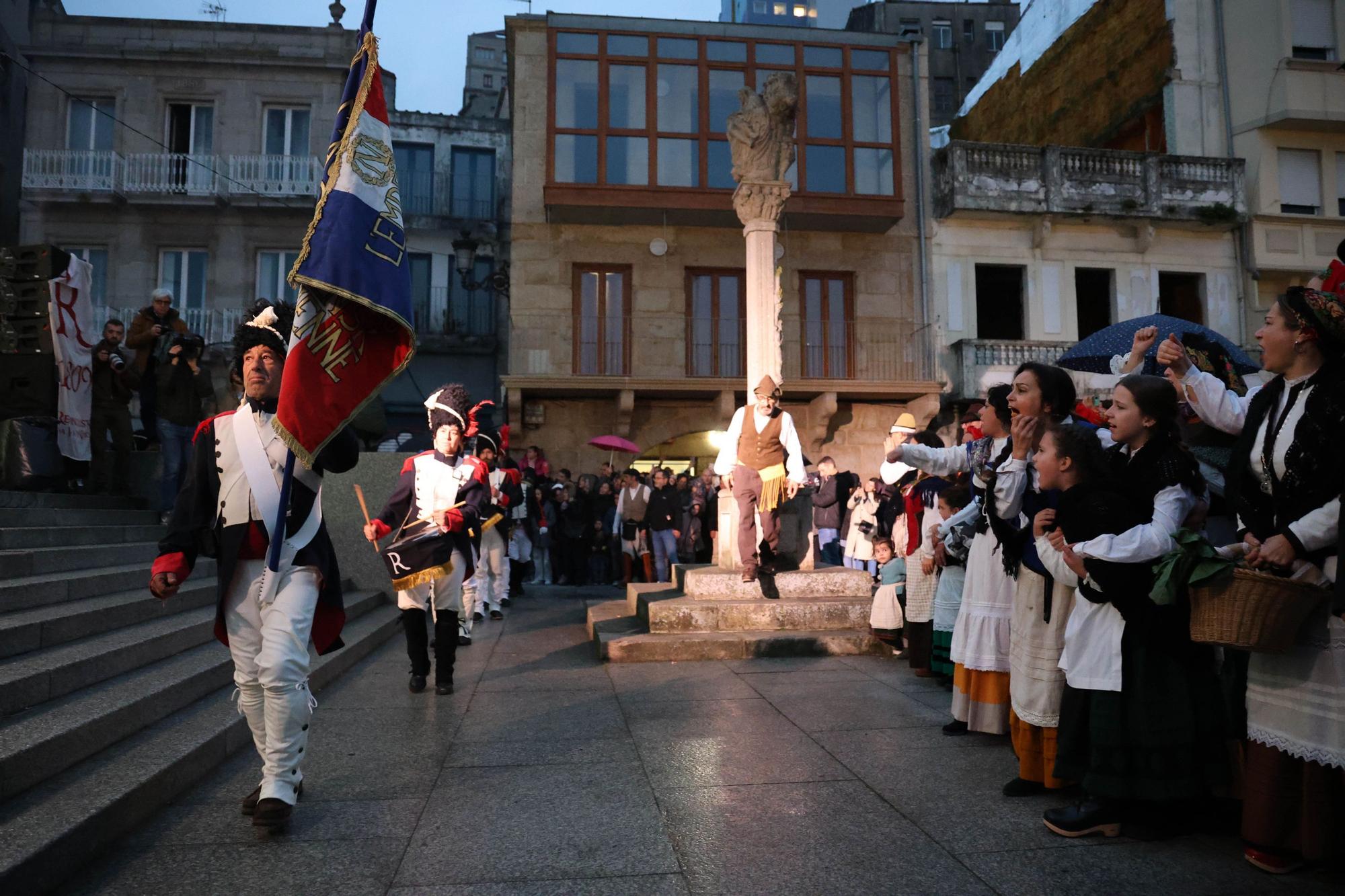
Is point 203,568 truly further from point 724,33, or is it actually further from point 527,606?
point 724,33

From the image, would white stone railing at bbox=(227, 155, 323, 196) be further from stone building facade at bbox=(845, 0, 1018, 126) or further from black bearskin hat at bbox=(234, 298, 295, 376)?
stone building facade at bbox=(845, 0, 1018, 126)

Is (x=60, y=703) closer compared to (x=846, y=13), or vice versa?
(x=60, y=703)

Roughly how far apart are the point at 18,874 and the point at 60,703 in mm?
1598

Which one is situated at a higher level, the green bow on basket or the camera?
the camera

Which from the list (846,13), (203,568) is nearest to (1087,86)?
(203,568)

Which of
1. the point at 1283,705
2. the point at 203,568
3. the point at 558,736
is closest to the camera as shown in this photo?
the point at 1283,705

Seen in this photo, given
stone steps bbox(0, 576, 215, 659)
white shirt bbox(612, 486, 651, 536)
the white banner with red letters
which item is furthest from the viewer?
white shirt bbox(612, 486, 651, 536)

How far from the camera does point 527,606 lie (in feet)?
39.5

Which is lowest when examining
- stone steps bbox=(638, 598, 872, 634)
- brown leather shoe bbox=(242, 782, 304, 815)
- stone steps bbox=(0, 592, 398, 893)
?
brown leather shoe bbox=(242, 782, 304, 815)

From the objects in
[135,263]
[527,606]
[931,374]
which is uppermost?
[135,263]

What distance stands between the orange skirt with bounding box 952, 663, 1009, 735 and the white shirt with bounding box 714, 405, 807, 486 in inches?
144

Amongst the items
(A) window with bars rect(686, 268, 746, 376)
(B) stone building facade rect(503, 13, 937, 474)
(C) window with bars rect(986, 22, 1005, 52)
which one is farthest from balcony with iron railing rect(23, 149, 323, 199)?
(C) window with bars rect(986, 22, 1005, 52)

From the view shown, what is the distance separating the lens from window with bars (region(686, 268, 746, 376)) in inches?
782

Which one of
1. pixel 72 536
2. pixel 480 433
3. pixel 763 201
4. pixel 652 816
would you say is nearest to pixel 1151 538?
pixel 652 816
